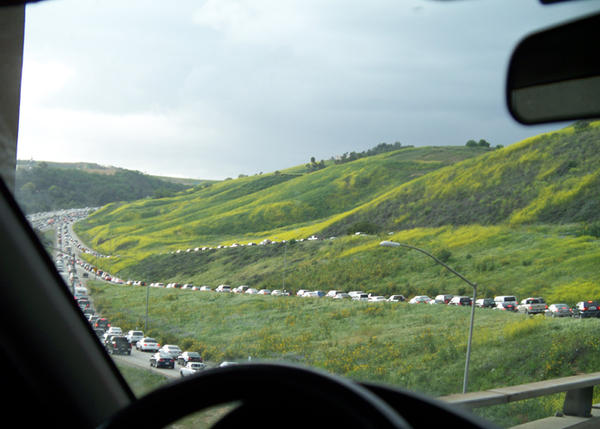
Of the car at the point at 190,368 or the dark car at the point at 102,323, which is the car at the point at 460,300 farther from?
the dark car at the point at 102,323

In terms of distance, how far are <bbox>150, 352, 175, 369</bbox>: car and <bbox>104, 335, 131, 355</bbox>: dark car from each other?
0.60 ft

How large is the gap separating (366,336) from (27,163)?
6.44 metres

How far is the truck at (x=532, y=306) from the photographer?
30.3 ft

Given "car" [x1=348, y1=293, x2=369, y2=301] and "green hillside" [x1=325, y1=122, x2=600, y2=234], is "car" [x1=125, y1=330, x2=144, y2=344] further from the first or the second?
→ "green hillside" [x1=325, y1=122, x2=600, y2=234]

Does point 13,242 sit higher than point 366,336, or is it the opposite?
point 13,242

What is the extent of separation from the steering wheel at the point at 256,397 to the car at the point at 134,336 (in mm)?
1997

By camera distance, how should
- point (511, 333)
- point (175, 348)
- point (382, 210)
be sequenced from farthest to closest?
point (382, 210) < point (511, 333) < point (175, 348)

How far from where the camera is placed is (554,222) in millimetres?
10320

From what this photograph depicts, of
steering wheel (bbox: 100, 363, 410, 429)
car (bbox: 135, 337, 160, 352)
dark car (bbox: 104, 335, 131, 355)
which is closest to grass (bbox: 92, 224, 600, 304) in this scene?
car (bbox: 135, 337, 160, 352)

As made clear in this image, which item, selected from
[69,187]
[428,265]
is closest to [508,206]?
[428,265]

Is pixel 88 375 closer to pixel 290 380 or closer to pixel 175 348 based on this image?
pixel 290 380

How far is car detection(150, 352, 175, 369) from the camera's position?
311cm

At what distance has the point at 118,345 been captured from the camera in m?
2.93

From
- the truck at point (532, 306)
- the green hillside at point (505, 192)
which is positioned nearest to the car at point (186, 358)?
the truck at point (532, 306)
